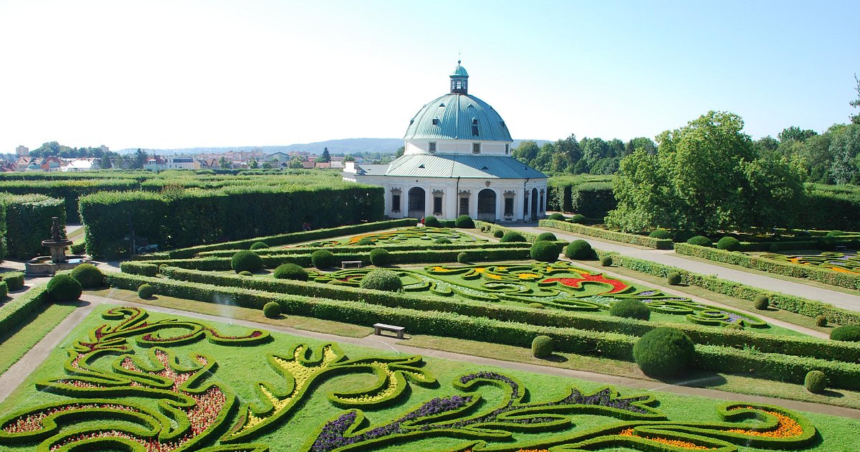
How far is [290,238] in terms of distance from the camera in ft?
139

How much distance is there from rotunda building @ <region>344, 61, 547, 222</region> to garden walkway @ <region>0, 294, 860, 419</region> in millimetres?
41505

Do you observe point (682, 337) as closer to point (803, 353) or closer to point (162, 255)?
point (803, 353)

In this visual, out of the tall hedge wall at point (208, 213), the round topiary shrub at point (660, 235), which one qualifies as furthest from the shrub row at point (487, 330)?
the round topiary shrub at point (660, 235)

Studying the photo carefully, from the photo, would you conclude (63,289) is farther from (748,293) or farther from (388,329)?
(748,293)

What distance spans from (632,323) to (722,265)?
1894cm

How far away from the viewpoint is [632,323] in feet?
63.1

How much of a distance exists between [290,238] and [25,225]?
15876 millimetres

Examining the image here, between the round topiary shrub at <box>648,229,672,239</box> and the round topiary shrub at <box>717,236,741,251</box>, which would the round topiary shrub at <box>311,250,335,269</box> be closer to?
the round topiary shrub at <box>648,229,672,239</box>

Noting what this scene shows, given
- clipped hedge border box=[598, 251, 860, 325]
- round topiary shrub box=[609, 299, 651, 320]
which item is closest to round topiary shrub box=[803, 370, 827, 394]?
round topiary shrub box=[609, 299, 651, 320]

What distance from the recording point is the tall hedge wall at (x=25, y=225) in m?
35.7

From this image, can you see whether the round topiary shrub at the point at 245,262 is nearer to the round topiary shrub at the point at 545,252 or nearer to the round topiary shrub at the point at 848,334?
the round topiary shrub at the point at 545,252

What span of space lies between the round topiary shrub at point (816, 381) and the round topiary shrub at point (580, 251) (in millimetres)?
20518

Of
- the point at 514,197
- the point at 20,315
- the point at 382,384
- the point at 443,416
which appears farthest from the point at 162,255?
the point at 514,197

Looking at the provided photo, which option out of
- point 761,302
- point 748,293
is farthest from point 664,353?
point 748,293
